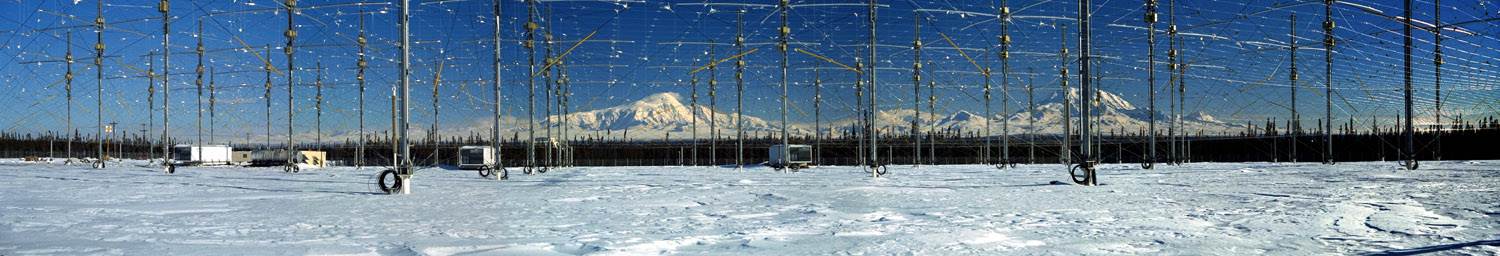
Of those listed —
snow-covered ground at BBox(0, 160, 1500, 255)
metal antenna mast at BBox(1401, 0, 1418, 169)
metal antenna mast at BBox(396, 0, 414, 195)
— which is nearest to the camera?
snow-covered ground at BBox(0, 160, 1500, 255)

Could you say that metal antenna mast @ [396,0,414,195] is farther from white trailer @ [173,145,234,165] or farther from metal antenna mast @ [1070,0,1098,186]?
white trailer @ [173,145,234,165]

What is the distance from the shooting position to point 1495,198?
1764 centimetres

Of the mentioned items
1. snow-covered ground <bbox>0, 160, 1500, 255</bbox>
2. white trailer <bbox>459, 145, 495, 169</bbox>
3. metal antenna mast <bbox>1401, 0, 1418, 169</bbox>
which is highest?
metal antenna mast <bbox>1401, 0, 1418, 169</bbox>

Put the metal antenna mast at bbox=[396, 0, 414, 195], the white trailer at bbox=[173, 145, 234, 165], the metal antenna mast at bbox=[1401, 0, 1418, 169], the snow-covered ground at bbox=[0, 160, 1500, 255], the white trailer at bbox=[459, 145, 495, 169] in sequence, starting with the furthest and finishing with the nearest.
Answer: the white trailer at bbox=[173, 145, 234, 165], the white trailer at bbox=[459, 145, 495, 169], the metal antenna mast at bbox=[1401, 0, 1418, 169], the metal antenna mast at bbox=[396, 0, 414, 195], the snow-covered ground at bbox=[0, 160, 1500, 255]

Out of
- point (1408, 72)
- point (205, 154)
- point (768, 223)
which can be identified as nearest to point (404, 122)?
point (768, 223)

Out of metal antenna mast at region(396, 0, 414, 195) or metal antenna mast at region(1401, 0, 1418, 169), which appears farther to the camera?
metal antenna mast at region(1401, 0, 1418, 169)

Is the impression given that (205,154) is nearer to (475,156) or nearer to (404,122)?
(475,156)

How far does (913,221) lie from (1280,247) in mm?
4886

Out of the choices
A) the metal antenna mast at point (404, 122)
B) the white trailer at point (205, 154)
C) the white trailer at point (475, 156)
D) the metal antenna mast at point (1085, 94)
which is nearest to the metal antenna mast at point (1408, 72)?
the metal antenna mast at point (1085, 94)

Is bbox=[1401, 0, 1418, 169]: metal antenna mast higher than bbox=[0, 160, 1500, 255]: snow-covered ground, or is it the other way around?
bbox=[1401, 0, 1418, 169]: metal antenna mast

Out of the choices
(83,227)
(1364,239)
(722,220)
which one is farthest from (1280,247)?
(83,227)

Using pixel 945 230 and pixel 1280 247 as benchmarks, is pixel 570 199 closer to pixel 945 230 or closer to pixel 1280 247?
pixel 945 230

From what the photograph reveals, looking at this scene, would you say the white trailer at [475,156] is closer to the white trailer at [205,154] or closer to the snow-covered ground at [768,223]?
the white trailer at [205,154]

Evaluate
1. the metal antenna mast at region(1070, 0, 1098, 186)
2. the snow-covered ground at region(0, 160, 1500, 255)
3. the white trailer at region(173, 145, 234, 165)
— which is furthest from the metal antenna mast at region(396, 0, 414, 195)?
the white trailer at region(173, 145, 234, 165)
